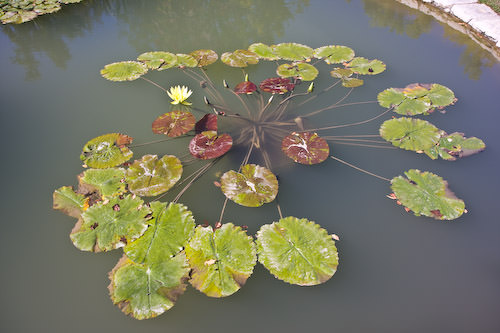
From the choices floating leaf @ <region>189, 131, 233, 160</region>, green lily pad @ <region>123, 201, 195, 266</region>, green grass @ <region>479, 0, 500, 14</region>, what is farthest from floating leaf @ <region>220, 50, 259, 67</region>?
green grass @ <region>479, 0, 500, 14</region>

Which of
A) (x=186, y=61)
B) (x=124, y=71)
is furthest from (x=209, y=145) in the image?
(x=124, y=71)

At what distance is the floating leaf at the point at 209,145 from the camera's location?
10.1 feet

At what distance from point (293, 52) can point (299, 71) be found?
1.96 ft

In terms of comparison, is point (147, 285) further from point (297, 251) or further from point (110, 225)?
point (297, 251)

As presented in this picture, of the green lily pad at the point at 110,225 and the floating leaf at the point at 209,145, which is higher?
the floating leaf at the point at 209,145

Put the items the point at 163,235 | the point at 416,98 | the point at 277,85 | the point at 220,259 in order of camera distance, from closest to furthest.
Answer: the point at 220,259 < the point at 163,235 < the point at 416,98 < the point at 277,85

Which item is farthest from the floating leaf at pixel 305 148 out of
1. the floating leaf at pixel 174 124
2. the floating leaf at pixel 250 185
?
the floating leaf at pixel 174 124

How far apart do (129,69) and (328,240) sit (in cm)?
390

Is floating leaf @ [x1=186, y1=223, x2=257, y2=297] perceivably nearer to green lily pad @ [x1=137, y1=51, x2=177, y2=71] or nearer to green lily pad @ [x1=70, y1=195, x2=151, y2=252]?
green lily pad @ [x1=70, y1=195, x2=151, y2=252]

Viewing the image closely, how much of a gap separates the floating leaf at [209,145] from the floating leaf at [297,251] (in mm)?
1053

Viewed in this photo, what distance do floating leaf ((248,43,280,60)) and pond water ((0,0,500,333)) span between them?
632mm

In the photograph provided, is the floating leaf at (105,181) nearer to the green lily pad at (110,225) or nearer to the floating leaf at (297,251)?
the green lily pad at (110,225)

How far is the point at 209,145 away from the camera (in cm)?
315

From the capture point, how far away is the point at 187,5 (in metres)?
6.59
